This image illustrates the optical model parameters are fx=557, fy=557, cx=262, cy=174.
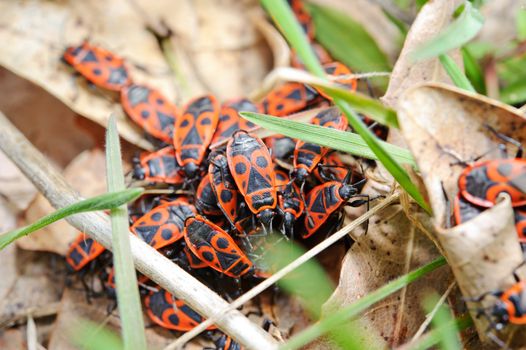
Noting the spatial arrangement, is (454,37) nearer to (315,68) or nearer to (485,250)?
(315,68)

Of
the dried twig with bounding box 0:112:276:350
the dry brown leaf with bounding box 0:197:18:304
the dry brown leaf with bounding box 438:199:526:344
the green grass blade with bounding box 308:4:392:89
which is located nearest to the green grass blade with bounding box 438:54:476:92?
the dry brown leaf with bounding box 438:199:526:344

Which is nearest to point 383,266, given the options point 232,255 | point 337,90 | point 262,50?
point 232,255

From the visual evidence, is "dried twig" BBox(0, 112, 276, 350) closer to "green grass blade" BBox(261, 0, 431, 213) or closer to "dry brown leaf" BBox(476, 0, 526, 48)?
"green grass blade" BBox(261, 0, 431, 213)

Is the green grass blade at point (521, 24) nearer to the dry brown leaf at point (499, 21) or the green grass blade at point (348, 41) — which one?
the dry brown leaf at point (499, 21)

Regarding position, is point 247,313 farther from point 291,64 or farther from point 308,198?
point 291,64

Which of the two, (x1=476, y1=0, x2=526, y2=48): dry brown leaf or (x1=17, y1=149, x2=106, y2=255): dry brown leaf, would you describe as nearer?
(x1=17, y1=149, x2=106, y2=255): dry brown leaf

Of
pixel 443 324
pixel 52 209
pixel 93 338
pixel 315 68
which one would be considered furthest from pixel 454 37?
pixel 52 209

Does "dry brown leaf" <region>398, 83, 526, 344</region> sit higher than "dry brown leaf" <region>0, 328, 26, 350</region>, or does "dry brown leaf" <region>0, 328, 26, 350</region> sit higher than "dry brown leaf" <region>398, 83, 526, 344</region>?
"dry brown leaf" <region>0, 328, 26, 350</region>
